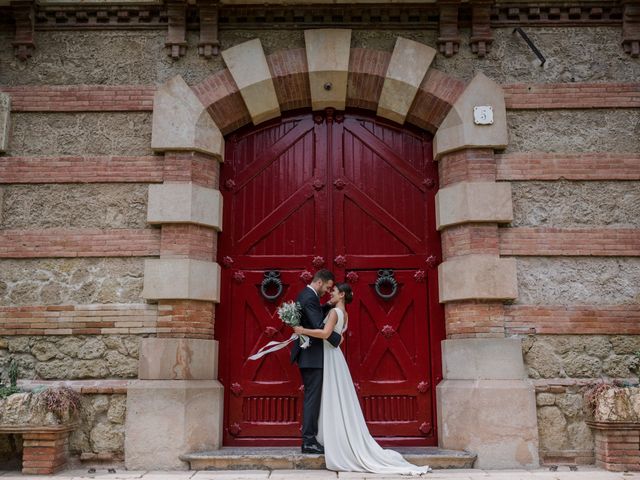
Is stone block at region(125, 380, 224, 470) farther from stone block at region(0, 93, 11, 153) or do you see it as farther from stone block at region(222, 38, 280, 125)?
stone block at region(222, 38, 280, 125)

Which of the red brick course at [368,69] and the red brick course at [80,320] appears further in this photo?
the red brick course at [368,69]

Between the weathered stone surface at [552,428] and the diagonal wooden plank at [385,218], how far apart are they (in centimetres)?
224

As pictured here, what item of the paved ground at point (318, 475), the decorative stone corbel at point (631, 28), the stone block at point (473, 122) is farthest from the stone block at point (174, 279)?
the decorative stone corbel at point (631, 28)

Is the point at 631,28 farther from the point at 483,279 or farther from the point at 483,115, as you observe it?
the point at 483,279

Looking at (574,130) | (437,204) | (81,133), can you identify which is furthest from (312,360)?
(574,130)

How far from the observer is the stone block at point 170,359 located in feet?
21.4

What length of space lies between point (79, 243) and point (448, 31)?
4.94 metres

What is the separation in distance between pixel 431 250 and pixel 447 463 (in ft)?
7.94

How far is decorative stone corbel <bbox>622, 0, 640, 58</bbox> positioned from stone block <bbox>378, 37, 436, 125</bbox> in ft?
7.54

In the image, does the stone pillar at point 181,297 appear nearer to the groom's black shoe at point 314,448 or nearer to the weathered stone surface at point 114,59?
the weathered stone surface at point 114,59

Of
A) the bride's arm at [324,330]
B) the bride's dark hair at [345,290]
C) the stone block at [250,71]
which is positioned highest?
the stone block at [250,71]

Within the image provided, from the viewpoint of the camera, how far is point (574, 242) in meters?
6.80

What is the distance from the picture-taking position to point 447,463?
6203 millimetres

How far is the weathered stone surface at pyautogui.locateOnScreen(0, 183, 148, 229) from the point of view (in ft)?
22.7
